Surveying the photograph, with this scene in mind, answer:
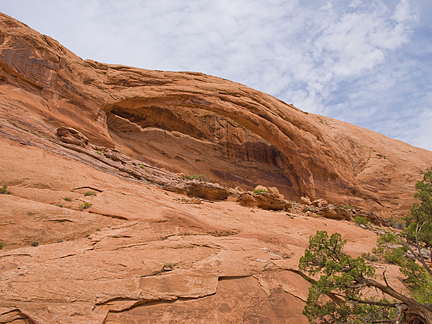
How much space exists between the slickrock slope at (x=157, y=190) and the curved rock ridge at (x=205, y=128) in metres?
0.14

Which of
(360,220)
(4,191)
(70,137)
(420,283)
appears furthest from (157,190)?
(360,220)

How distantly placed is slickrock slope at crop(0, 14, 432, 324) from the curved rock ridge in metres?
0.14

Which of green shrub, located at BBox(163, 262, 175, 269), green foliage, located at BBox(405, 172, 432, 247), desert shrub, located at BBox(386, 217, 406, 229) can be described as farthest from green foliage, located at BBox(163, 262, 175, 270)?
desert shrub, located at BBox(386, 217, 406, 229)

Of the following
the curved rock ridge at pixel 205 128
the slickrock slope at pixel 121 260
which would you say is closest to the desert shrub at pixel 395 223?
the curved rock ridge at pixel 205 128

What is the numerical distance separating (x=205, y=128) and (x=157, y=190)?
56.6ft

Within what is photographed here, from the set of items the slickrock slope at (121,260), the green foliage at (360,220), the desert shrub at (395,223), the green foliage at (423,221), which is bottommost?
the slickrock slope at (121,260)

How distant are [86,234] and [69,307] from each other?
280cm

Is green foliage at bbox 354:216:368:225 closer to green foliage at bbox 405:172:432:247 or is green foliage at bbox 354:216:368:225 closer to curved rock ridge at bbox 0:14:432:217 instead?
curved rock ridge at bbox 0:14:432:217

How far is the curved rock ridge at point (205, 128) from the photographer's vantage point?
1744 cm

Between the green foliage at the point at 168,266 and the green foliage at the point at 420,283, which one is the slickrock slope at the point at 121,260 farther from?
the green foliage at the point at 420,283

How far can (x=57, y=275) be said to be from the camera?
468 centimetres

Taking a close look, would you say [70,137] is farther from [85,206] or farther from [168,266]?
[168,266]

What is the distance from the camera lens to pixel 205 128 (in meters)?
29.8

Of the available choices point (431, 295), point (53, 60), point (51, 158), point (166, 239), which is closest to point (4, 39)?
point (53, 60)
